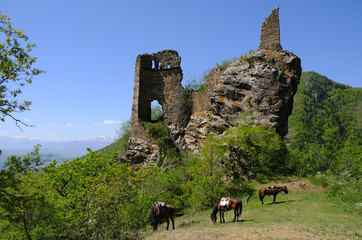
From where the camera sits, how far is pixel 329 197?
19.0m

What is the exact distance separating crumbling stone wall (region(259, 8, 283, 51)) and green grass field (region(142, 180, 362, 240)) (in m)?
16.0

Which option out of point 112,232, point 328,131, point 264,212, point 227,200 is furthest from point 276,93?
point 328,131

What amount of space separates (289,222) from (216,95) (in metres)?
18.9

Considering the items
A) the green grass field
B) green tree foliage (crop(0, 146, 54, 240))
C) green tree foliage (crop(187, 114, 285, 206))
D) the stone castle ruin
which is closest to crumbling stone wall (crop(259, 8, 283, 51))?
the stone castle ruin

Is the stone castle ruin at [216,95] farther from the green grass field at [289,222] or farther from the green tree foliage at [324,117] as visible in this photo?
the green tree foliage at [324,117]

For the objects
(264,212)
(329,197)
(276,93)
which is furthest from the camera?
(276,93)

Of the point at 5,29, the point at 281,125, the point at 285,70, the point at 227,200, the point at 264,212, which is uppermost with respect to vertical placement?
the point at 285,70

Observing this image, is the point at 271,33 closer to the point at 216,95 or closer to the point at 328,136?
the point at 216,95

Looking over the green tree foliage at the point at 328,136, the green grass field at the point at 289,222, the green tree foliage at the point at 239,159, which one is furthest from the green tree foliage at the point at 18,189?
the green tree foliage at the point at 328,136

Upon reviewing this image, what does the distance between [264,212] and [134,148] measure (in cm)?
1986

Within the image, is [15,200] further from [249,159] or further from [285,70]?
[285,70]

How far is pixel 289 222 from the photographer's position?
510 inches

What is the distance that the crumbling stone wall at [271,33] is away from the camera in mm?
28216

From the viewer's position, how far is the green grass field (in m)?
10.8
